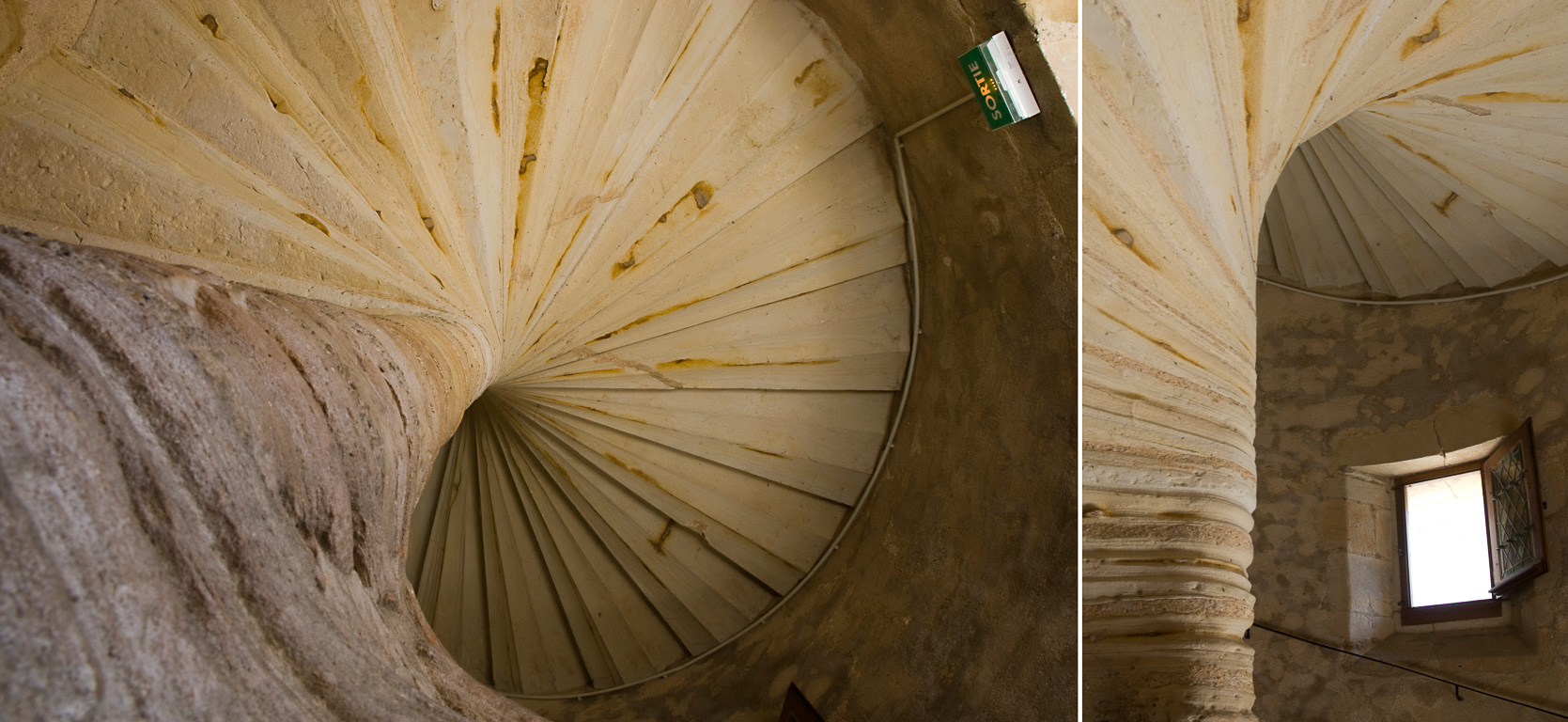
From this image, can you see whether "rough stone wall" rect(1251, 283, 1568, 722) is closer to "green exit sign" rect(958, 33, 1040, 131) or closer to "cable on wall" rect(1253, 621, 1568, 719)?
"cable on wall" rect(1253, 621, 1568, 719)

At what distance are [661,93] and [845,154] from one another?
0.62m

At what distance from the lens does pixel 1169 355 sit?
7.96 feet

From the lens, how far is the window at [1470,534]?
12.2ft

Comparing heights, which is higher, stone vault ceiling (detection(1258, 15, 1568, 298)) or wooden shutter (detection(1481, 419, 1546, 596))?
stone vault ceiling (detection(1258, 15, 1568, 298))

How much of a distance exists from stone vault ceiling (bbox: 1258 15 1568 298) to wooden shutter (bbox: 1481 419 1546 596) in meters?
0.84

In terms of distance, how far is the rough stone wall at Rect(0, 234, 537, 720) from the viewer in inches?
24.0

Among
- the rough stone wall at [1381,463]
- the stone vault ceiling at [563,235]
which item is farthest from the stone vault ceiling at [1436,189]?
the stone vault ceiling at [563,235]

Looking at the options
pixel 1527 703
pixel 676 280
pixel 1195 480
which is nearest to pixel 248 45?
pixel 676 280

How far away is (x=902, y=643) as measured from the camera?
2689mm

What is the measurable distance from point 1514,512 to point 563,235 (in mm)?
3940

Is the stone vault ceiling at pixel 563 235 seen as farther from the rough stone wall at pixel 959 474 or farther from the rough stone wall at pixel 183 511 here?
the rough stone wall at pixel 183 511

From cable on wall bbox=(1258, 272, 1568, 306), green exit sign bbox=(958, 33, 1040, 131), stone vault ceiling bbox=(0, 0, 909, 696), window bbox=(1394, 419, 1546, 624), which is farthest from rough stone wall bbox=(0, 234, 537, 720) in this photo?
cable on wall bbox=(1258, 272, 1568, 306)

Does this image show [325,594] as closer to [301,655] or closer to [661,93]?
[301,655]

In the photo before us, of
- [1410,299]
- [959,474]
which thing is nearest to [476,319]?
[959,474]
